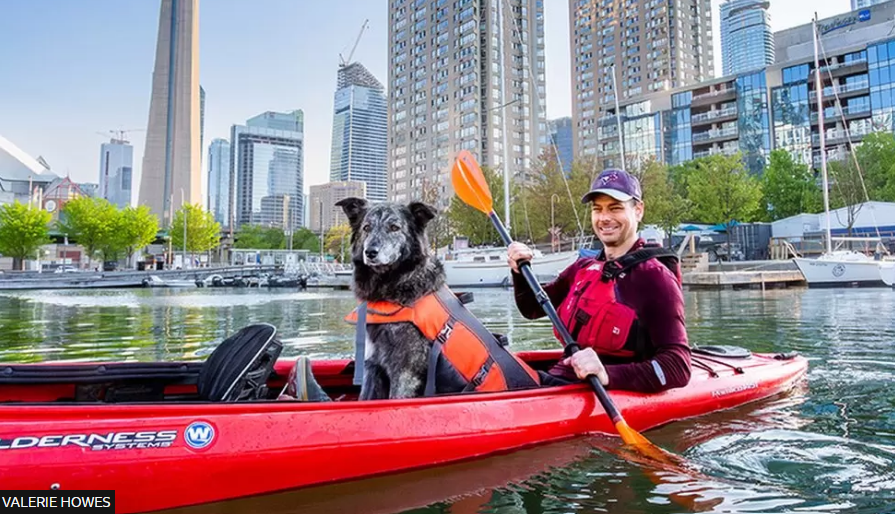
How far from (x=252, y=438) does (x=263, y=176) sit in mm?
196106

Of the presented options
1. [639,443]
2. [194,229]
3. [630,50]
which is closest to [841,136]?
[639,443]

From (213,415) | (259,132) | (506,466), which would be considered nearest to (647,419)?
(506,466)

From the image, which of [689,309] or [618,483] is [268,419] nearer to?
[618,483]

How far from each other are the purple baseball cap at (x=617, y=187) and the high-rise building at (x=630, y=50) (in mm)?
108569

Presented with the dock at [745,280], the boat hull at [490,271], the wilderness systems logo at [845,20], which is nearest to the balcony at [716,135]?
the wilderness systems logo at [845,20]

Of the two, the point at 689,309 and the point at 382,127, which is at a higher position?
the point at 382,127

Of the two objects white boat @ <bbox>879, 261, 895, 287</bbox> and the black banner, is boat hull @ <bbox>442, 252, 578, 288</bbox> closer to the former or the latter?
white boat @ <bbox>879, 261, 895, 287</bbox>

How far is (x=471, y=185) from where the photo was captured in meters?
5.85

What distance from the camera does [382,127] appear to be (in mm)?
183500

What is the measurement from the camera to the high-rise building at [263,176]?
595ft

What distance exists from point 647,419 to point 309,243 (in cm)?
9028

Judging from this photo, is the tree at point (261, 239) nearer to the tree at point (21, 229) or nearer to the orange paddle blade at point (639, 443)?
the tree at point (21, 229)

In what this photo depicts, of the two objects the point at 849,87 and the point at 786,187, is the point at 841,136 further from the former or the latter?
the point at 786,187

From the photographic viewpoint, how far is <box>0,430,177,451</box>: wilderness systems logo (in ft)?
9.00
